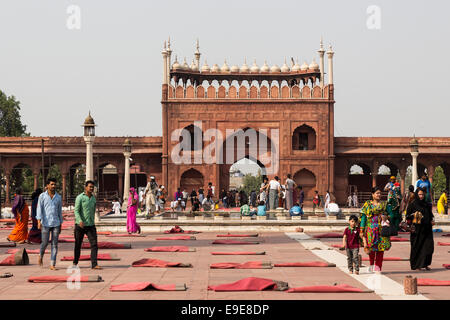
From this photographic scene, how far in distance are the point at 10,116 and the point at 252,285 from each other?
146 ft

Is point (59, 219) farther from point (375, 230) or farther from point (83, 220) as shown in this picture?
point (375, 230)

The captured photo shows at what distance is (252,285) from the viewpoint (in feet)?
25.9

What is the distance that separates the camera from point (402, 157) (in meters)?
35.4

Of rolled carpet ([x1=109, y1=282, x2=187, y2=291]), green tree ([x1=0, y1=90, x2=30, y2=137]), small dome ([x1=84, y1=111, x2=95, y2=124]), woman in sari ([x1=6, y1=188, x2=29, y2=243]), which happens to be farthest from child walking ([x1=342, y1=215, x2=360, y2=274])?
green tree ([x1=0, y1=90, x2=30, y2=137])

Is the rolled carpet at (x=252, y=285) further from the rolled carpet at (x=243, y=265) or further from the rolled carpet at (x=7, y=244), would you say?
the rolled carpet at (x=7, y=244)

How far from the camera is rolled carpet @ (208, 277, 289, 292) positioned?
7.78m

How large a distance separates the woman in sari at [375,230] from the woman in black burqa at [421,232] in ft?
1.88

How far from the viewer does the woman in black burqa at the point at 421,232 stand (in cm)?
973

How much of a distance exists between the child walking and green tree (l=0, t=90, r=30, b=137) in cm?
4293

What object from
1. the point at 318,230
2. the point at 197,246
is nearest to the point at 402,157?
the point at 318,230

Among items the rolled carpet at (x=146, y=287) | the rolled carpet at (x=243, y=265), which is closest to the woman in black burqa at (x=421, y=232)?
the rolled carpet at (x=243, y=265)

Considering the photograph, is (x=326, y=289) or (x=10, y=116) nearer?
(x=326, y=289)

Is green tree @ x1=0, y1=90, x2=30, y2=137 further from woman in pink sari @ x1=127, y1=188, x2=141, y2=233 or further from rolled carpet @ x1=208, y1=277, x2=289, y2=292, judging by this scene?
rolled carpet @ x1=208, y1=277, x2=289, y2=292

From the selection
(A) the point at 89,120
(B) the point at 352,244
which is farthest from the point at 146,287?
(A) the point at 89,120
